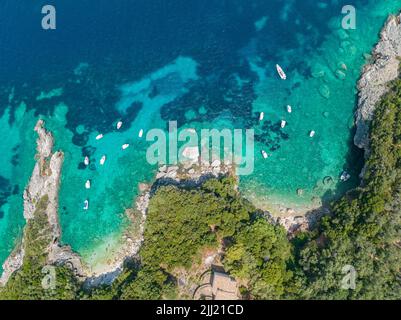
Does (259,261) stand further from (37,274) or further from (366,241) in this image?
(37,274)

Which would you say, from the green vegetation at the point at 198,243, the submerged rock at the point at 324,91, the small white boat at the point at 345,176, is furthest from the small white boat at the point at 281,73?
the green vegetation at the point at 198,243

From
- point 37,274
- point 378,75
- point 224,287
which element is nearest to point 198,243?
point 224,287

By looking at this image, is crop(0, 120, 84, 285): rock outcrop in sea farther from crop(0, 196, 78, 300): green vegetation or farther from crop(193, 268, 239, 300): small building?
crop(193, 268, 239, 300): small building

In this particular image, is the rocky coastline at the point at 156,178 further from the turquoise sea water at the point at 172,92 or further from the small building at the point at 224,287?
the small building at the point at 224,287

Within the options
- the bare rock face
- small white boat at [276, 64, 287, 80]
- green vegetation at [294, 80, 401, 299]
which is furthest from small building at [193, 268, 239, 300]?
small white boat at [276, 64, 287, 80]

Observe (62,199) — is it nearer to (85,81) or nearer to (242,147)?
(85,81)

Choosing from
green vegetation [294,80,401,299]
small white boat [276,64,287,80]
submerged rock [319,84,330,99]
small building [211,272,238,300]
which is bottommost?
small building [211,272,238,300]

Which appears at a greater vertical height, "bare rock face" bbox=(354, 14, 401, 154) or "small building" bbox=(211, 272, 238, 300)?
"bare rock face" bbox=(354, 14, 401, 154)
